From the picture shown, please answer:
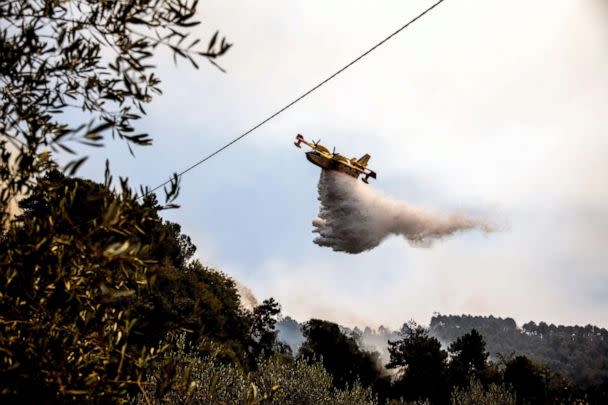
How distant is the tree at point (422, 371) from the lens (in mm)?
61531

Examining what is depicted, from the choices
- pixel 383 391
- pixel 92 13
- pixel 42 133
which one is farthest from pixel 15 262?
pixel 383 391

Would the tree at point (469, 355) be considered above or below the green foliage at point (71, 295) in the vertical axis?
above

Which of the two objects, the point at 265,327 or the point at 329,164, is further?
the point at 265,327

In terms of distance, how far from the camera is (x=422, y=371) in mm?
64125

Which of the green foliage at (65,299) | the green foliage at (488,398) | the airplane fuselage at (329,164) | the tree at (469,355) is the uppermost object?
the airplane fuselage at (329,164)

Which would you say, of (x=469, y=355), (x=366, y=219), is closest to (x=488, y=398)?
(x=366, y=219)

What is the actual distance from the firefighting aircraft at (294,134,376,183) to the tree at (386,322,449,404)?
38.4 metres

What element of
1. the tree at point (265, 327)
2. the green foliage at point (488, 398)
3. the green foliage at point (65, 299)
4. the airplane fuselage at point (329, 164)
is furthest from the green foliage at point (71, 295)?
the tree at point (265, 327)

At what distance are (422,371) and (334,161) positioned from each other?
42.7 m

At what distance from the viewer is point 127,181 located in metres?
4.20

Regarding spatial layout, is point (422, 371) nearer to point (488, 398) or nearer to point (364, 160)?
point (488, 398)

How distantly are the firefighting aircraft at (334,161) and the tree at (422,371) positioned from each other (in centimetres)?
3843

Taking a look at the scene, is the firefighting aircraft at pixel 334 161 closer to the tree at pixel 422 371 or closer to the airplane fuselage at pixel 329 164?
the airplane fuselage at pixel 329 164

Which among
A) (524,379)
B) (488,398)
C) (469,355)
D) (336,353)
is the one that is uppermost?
(469,355)
